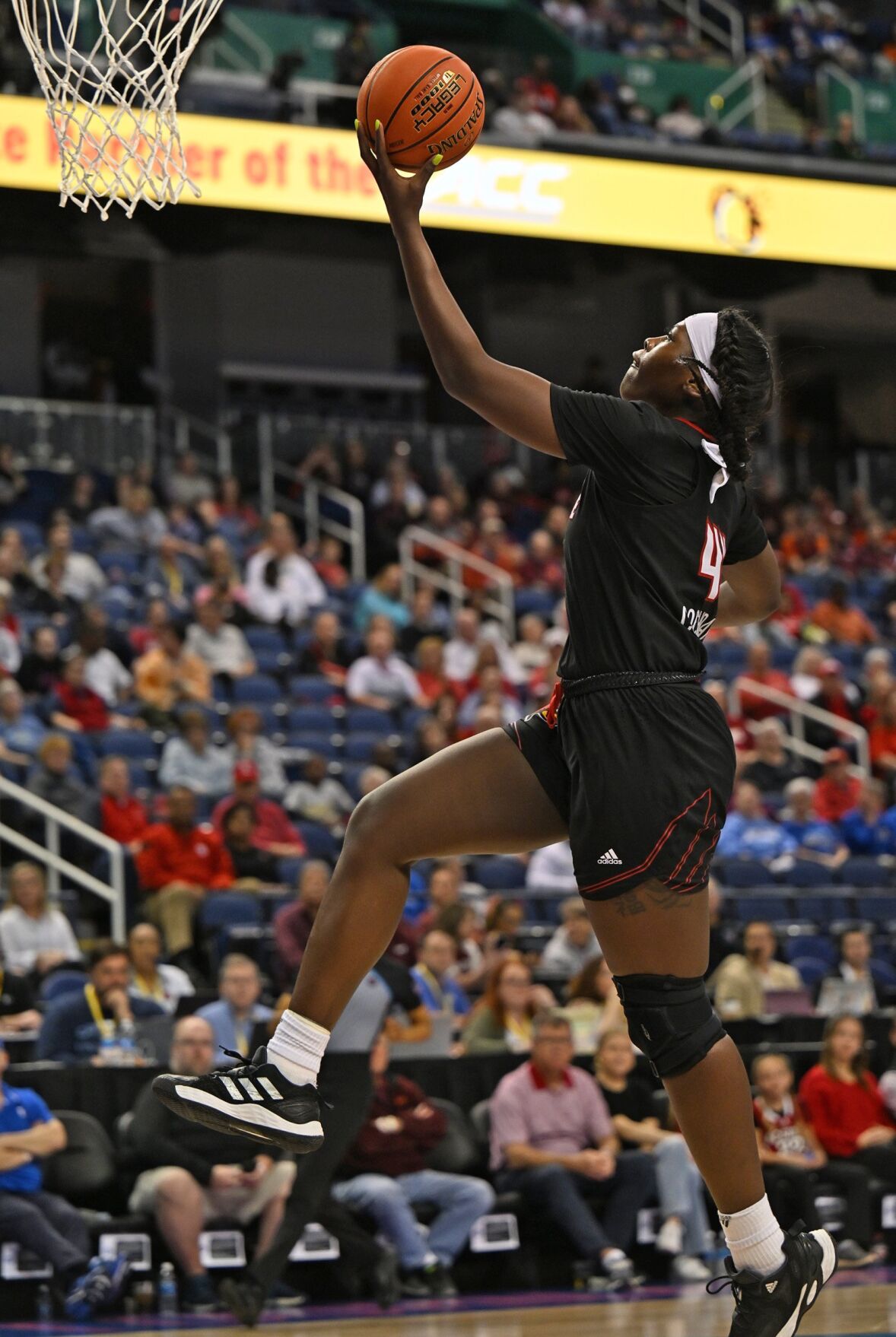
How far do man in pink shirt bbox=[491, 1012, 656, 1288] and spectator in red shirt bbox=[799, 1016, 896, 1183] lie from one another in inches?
41.7

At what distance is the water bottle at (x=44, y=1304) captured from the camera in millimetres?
7648

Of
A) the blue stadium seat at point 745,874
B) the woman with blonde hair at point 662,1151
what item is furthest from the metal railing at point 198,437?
the woman with blonde hair at point 662,1151

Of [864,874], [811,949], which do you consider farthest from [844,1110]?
[864,874]

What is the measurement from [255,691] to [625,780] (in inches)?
398

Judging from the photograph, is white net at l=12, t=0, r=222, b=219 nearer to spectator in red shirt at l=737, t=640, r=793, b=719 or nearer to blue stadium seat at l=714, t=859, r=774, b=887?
blue stadium seat at l=714, t=859, r=774, b=887

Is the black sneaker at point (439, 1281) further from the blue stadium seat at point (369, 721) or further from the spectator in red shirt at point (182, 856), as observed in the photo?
the blue stadium seat at point (369, 721)

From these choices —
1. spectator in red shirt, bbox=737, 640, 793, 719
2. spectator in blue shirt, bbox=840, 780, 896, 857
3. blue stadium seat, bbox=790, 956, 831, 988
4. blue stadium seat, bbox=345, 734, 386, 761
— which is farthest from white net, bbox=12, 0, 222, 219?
spectator in red shirt, bbox=737, 640, 793, 719

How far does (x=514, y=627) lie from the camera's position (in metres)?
17.0

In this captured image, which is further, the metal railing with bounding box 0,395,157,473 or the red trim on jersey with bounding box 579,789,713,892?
the metal railing with bounding box 0,395,157,473

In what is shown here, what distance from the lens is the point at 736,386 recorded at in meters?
4.13

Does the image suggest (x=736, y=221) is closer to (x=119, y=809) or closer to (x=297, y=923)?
(x=119, y=809)

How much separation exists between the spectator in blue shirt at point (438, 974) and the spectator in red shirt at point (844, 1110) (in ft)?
6.07

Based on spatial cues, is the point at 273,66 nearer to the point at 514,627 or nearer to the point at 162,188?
the point at 514,627

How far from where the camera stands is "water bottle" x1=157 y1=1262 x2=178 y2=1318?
7.83m
